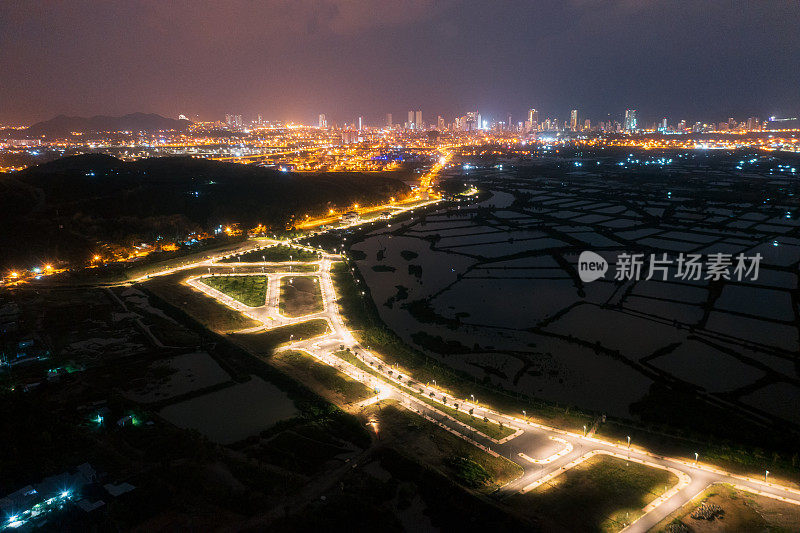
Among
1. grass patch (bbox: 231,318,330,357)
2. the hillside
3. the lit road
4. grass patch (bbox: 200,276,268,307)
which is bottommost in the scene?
the lit road

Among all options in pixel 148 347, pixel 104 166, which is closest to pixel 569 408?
pixel 148 347

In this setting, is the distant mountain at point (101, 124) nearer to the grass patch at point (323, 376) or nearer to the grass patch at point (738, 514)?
the grass patch at point (323, 376)

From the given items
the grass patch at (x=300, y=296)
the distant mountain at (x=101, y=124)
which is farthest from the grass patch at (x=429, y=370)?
the distant mountain at (x=101, y=124)

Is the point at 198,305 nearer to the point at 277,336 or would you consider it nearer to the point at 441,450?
the point at 277,336

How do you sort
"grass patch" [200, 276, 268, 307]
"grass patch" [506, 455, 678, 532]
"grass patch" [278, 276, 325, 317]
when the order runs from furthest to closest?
"grass patch" [200, 276, 268, 307]
"grass patch" [278, 276, 325, 317]
"grass patch" [506, 455, 678, 532]

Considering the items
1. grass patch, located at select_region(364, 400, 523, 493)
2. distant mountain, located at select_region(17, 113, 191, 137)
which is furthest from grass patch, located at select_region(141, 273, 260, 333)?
distant mountain, located at select_region(17, 113, 191, 137)

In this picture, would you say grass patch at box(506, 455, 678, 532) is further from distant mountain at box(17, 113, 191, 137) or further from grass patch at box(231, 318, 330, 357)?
distant mountain at box(17, 113, 191, 137)
